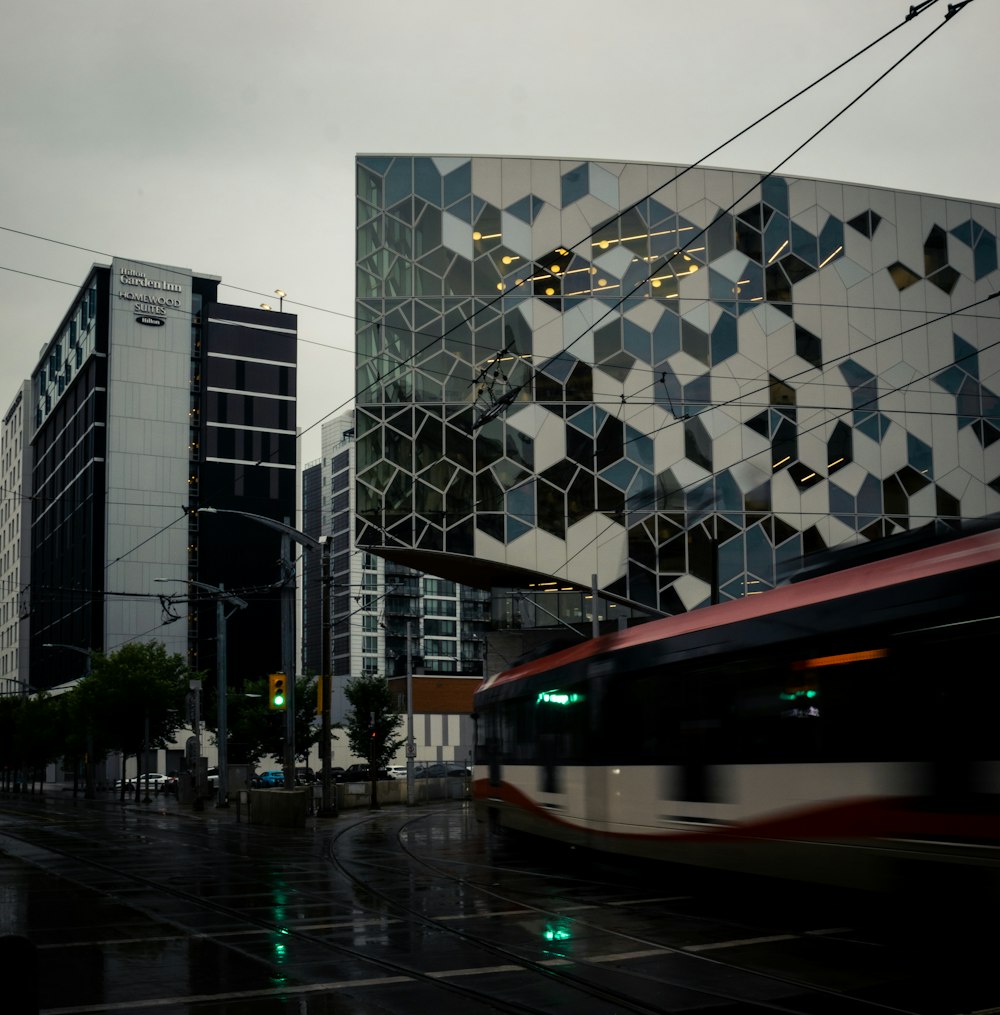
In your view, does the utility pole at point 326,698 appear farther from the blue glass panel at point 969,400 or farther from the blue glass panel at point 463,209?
the blue glass panel at point 969,400

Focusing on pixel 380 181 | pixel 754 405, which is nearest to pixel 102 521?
pixel 380 181

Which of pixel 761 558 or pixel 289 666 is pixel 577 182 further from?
pixel 289 666

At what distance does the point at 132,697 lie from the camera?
67438 millimetres

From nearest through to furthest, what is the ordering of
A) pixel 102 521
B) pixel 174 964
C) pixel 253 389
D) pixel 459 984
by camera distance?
pixel 459 984, pixel 174 964, pixel 102 521, pixel 253 389

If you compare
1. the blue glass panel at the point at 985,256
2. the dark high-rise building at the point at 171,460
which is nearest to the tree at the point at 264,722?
the dark high-rise building at the point at 171,460

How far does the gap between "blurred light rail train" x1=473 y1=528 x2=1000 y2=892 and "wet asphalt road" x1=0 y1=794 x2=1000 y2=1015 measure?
812 millimetres

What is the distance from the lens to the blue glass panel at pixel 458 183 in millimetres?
49188

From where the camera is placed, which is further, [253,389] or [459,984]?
[253,389]

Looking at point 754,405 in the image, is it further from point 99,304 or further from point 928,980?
point 99,304

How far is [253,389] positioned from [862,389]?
239 ft

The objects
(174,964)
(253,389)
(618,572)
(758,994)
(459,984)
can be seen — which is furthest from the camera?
(253,389)

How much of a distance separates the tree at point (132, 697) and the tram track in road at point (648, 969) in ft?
178

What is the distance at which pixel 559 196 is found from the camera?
49156 mm

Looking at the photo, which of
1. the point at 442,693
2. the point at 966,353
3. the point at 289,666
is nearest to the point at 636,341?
the point at 966,353
